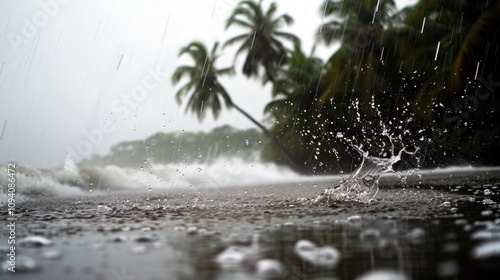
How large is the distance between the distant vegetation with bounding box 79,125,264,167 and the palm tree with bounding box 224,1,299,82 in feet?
26.3

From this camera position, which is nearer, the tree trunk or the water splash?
the water splash

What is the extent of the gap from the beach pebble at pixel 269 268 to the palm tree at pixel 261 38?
22.8 m

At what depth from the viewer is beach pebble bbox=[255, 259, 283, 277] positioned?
1.11 m

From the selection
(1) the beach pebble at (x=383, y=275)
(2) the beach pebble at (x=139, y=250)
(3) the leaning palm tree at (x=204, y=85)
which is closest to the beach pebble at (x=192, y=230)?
(2) the beach pebble at (x=139, y=250)

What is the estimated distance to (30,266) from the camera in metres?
1.33

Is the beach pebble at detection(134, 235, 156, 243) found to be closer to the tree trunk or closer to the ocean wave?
the ocean wave

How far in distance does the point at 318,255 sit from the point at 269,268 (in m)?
0.22

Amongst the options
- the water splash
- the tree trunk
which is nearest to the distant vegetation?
the tree trunk

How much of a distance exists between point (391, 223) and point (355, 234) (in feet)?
1.34

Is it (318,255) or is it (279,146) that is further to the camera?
(279,146)

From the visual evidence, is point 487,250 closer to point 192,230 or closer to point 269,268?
point 269,268

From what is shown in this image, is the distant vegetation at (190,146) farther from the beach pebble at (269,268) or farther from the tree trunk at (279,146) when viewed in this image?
the beach pebble at (269,268)

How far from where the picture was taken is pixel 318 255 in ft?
4.33

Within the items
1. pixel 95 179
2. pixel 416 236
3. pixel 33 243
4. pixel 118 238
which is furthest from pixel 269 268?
pixel 95 179
